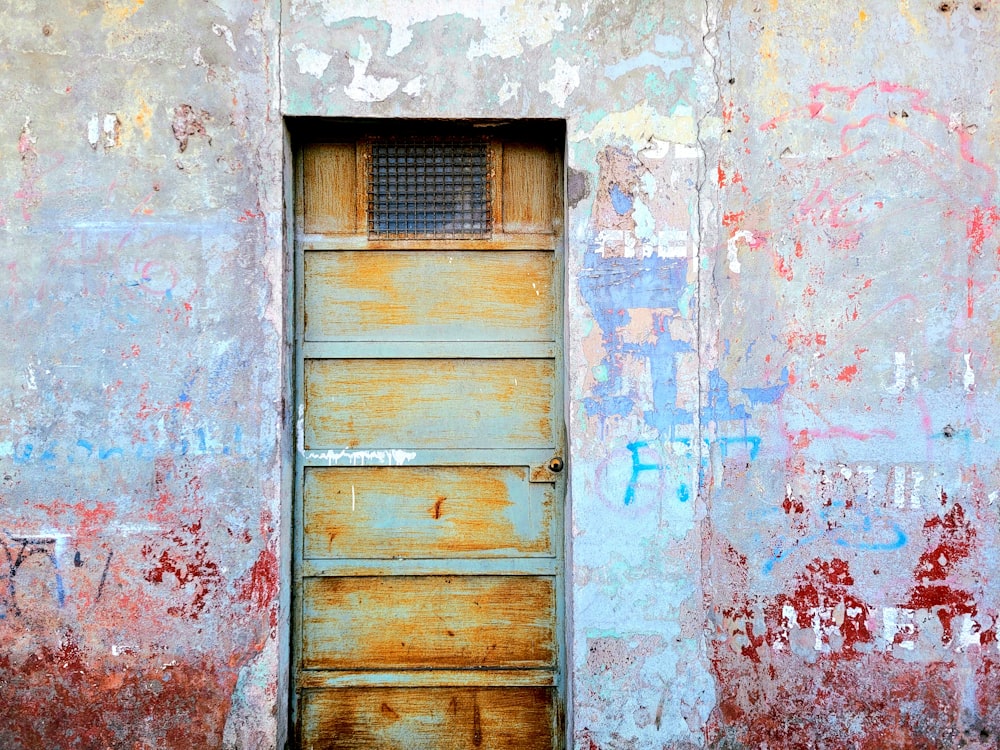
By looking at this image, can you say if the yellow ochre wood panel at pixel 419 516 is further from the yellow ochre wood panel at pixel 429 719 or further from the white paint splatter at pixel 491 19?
the white paint splatter at pixel 491 19

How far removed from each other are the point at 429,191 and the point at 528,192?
0.36 metres

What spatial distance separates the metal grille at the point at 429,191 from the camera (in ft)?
9.43

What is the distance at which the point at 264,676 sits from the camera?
2.68 metres

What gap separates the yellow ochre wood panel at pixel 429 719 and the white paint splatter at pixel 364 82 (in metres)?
2.10

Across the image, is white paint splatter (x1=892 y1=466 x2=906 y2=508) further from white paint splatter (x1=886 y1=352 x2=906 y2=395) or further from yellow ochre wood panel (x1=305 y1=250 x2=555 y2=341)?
yellow ochre wood panel (x1=305 y1=250 x2=555 y2=341)

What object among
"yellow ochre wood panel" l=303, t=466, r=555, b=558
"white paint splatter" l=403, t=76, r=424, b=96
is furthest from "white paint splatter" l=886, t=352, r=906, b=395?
"white paint splatter" l=403, t=76, r=424, b=96

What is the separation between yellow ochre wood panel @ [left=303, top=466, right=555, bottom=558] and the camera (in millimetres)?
2861

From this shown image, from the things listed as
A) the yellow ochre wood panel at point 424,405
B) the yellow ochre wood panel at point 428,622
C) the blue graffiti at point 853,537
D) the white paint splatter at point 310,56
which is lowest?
the yellow ochre wood panel at point 428,622

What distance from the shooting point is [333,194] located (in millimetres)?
2883

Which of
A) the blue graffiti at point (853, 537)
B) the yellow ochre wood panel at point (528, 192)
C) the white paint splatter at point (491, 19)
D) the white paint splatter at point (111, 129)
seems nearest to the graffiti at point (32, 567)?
the white paint splatter at point (111, 129)

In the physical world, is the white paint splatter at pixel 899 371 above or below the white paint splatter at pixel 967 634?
above

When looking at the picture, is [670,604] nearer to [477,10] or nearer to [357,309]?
[357,309]

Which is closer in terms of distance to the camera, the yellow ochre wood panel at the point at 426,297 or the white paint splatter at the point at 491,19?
the white paint splatter at the point at 491,19

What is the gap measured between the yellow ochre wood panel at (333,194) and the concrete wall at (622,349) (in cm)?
20
